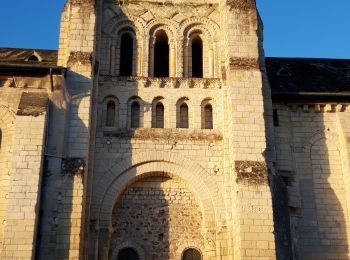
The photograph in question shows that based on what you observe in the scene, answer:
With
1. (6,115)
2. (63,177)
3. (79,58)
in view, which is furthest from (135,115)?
(6,115)

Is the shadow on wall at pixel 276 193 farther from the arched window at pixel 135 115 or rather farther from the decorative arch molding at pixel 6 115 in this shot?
the decorative arch molding at pixel 6 115

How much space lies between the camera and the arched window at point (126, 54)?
19844 millimetres

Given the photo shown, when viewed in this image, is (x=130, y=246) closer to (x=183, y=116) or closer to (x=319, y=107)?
(x=183, y=116)

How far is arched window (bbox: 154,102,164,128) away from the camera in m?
18.5

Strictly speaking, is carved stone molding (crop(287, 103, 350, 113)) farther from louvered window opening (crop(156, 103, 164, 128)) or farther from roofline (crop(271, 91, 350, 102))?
louvered window opening (crop(156, 103, 164, 128))

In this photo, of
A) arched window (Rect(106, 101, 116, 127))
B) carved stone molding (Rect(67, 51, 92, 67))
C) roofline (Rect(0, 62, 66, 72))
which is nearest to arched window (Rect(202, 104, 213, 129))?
arched window (Rect(106, 101, 116, 127))

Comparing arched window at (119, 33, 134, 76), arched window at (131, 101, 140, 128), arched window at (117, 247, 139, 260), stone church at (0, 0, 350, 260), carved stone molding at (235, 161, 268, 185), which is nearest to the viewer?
stone church at (0, 0, 350, 260)

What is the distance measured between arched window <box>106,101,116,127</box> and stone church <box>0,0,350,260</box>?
47mm

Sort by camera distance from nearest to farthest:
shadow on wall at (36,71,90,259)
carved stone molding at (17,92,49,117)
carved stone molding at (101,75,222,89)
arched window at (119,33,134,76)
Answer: shadow on wall at (36,71,90,259), carved stone molding at (17,92,49,117), carved stone molding at (101,75,222,89), arched window at (119,33,134,76)

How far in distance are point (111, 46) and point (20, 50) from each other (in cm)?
501

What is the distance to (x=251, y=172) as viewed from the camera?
1670 cm

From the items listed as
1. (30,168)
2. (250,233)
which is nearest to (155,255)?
(250,233)

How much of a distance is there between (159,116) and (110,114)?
5.23ft

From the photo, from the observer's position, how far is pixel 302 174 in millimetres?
18875
